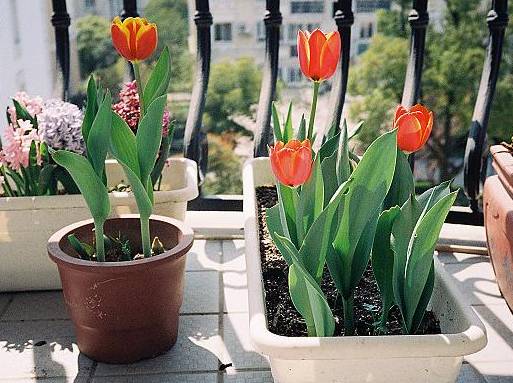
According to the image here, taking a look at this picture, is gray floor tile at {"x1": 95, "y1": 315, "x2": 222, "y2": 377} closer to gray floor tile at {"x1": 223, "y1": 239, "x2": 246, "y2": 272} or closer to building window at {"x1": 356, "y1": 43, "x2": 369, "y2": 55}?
gray floor tile at {"x1": 223, "y1": 239, "x2": 246, "y2": 272}

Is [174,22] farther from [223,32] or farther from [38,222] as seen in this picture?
[38,222]

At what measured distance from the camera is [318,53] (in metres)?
1.09

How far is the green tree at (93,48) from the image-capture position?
82.5 feet

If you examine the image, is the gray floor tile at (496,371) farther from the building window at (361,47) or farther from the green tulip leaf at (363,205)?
the building window at (361,47)

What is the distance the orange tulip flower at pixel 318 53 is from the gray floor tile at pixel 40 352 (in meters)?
0.73

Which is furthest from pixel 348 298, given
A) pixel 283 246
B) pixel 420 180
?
pixel 420 180

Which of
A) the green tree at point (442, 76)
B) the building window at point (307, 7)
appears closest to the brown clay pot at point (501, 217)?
the green tree at point (442, 76)

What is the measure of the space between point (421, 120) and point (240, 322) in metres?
0.70

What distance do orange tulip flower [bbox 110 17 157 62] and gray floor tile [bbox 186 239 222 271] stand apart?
0.69 m

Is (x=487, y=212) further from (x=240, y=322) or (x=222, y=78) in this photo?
(x=222, y=78)

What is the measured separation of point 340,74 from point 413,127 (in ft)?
3.24

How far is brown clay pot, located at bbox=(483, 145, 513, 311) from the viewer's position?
1.46 meters

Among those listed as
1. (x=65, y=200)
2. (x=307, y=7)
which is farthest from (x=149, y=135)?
(x=307, y=7)

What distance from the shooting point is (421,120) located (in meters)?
1.05
